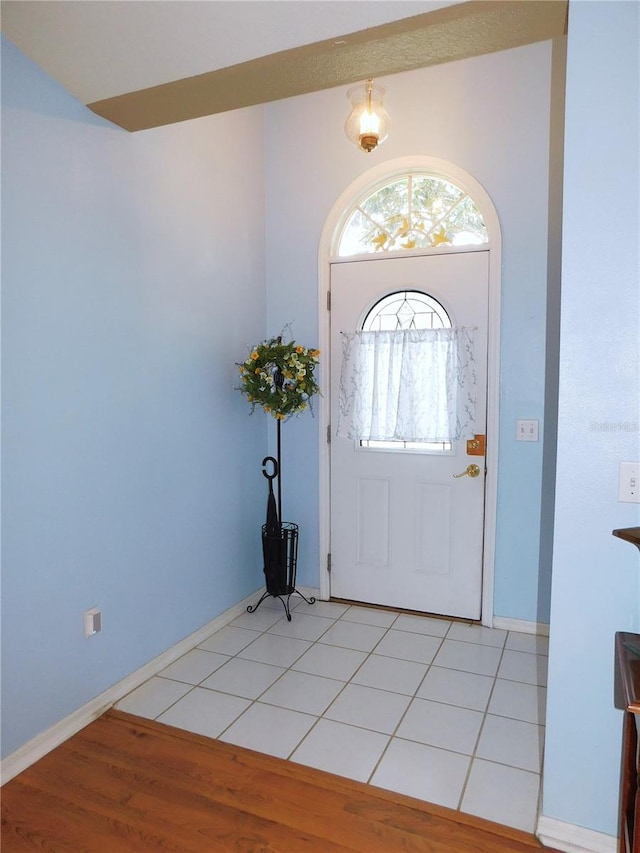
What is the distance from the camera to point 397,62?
189cm

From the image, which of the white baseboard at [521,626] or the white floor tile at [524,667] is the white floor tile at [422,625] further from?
the white floor tile at [524,667]

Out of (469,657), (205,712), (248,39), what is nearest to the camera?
(248,39)

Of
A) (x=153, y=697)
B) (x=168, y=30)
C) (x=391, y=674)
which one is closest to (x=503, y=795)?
(x=391, y=674)

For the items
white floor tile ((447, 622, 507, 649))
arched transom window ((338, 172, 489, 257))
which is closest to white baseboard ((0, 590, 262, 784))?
white floor tile ((447, 622, 507, 649))

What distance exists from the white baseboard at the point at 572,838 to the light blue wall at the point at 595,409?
0.02 meters

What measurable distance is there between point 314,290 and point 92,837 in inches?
112

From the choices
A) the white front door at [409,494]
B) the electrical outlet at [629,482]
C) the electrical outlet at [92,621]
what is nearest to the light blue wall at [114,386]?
the electrical outlet at [92,621]

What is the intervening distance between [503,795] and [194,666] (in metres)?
1.52

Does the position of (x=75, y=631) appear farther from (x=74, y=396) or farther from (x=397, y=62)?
(x=397, y=62)

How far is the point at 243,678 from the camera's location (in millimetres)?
2682

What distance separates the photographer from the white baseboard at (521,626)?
3143 millimetres

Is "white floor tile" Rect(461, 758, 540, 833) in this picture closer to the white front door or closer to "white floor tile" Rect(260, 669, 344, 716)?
"white floor tile" Rect(260, 669, 344, 716)

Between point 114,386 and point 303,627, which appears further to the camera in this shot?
point 303,627

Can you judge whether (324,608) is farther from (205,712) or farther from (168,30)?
(168,30)
